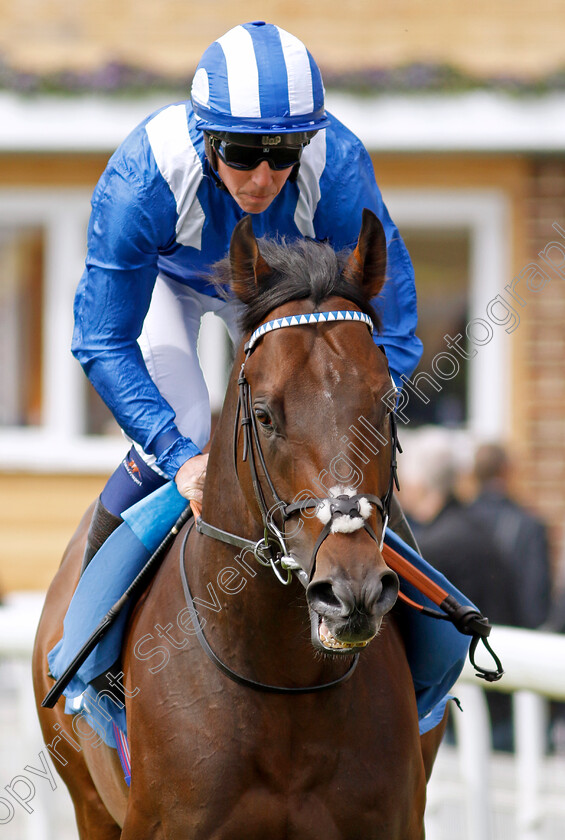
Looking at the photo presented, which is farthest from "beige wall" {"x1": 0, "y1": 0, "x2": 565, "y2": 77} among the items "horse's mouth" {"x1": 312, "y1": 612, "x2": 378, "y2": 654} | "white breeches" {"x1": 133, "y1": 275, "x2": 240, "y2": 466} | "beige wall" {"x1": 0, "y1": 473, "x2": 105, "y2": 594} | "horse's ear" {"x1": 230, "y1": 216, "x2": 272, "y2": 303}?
"horse's mouth" {"x1": 312, "y1": 612, "x2": 378, "y2": 654}

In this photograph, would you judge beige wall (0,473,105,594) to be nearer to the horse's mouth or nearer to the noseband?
the noseband

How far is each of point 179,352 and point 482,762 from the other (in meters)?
2.21

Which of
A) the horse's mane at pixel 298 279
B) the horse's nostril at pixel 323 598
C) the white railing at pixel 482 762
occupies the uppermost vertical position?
the horse's mane at pixel 298 279

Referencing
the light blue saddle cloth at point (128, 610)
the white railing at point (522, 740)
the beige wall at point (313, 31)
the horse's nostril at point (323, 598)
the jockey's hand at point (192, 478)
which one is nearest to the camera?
the horse's nostril at point (323, 598)

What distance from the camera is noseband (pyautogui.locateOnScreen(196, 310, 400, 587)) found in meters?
2.48

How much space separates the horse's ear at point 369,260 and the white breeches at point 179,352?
0.80 meters

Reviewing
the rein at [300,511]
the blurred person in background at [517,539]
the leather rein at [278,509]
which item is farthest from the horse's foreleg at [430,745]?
the blurred person in background at [517,539]

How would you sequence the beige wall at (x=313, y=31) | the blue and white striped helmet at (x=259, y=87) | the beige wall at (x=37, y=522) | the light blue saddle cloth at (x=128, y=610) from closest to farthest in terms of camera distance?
the blue and white striped helmet at (x=259, y=87) → the light blue saddle cloth at (x=128, y=610) → the beige wall at (x=313, y=31) → the beige wall at (x=37, y=522)

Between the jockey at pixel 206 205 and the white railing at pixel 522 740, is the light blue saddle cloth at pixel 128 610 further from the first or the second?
the white railing at pixel 522 740

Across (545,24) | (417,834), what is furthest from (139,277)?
(545,24)

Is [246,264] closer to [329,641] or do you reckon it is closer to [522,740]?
[329,641]

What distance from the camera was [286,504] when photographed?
2.62m

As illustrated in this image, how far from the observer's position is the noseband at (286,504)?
2.48 metres

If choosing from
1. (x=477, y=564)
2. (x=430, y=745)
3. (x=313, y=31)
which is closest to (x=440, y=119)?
(x=313, y=31)
